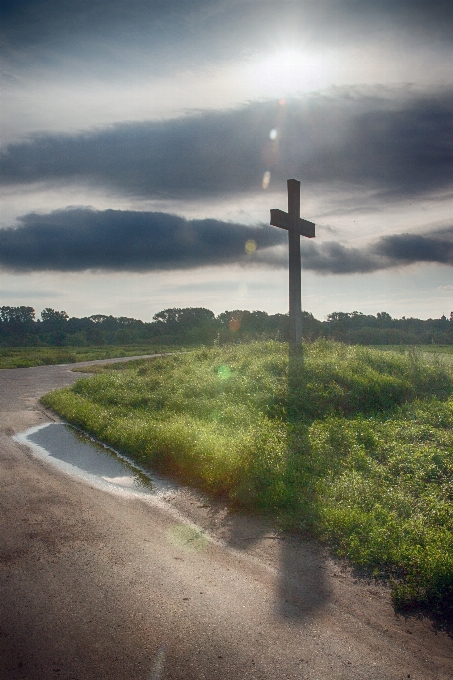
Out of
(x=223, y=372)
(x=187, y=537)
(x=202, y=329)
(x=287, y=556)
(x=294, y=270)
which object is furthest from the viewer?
(x=202, y=329)

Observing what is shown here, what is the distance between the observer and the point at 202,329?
53.7 metres

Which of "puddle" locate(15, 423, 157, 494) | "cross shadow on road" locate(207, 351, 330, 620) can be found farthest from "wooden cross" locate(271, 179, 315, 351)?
"cross shadow on road" locate(207, 351, 330, 620)

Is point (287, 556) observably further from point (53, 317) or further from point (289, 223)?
point (53, 317)

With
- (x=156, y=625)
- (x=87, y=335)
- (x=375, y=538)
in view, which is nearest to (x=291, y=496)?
(x=375, y=538)

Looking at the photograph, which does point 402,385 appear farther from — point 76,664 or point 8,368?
point 8,368

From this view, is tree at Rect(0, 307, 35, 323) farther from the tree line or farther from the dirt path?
the dirt path

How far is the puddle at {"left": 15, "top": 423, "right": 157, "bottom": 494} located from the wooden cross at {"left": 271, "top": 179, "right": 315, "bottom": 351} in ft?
20.8

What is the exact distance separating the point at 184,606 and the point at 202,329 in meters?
49.3

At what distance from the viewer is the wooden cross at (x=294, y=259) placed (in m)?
15.0

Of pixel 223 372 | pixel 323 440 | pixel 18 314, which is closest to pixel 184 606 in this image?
pixel 323 440

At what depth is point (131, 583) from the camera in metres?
4.91

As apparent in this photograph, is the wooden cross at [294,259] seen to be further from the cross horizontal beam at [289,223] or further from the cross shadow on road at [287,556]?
the cross shadow on road at [287,556]

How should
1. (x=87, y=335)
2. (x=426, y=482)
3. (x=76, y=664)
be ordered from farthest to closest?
(x=87, y=335) → (x=426, y=482) → (x=76, y=664)

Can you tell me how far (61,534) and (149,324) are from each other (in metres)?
66.3
